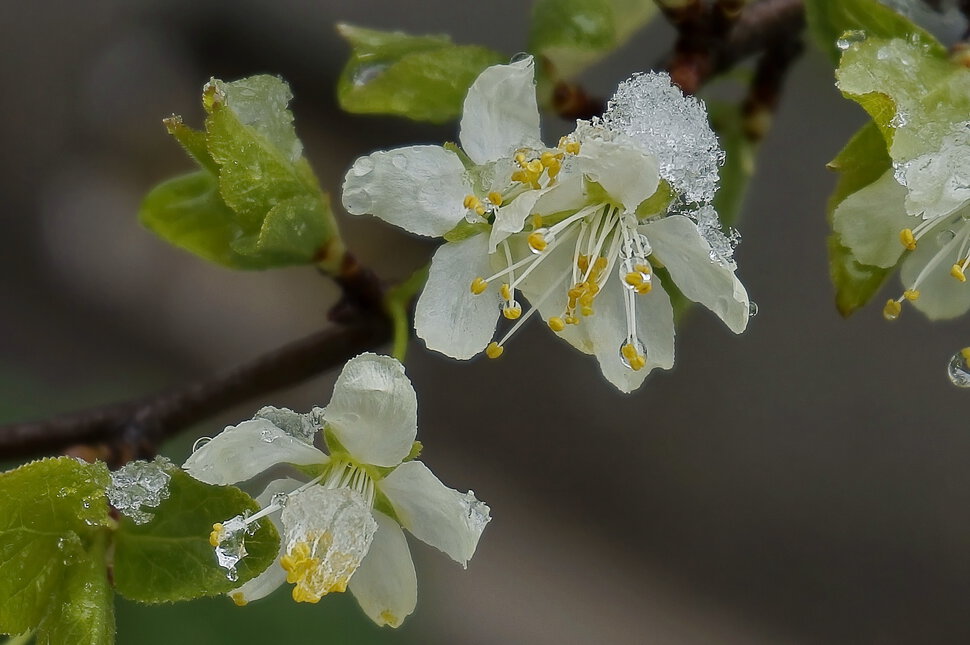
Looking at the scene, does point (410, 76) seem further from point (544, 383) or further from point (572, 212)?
point (544, 383)

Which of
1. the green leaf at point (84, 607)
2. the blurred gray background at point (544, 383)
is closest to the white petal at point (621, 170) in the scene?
the green leaf at point (84, 607)

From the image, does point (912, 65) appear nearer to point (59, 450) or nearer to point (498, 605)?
point (59, 450)

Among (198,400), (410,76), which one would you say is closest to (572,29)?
(410,76)

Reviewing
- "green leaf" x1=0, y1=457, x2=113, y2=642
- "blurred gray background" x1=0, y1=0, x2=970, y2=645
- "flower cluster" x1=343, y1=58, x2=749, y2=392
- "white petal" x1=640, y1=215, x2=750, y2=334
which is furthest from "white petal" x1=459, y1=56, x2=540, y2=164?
"blurred gray background" x1=0, y1=0, x2=970, y2=645

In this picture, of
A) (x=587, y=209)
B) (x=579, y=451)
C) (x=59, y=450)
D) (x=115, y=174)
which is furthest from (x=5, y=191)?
(x=587, y=209)

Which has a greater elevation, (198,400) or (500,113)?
(500,113)
